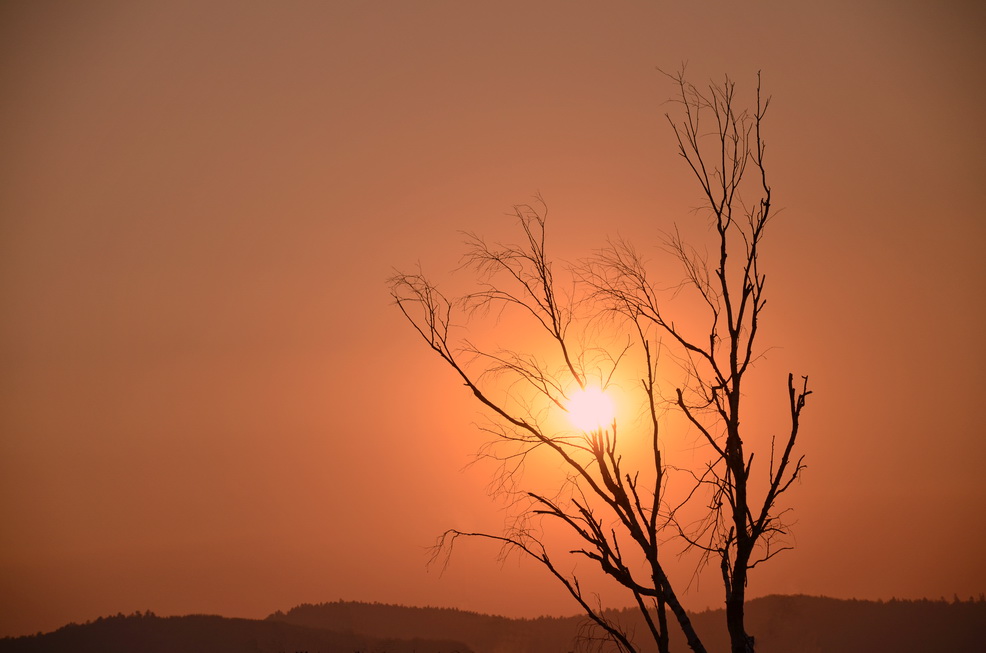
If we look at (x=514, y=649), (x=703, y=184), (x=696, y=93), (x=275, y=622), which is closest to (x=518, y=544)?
(x=703, y=184)

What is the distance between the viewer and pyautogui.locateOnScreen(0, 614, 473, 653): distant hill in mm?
65188

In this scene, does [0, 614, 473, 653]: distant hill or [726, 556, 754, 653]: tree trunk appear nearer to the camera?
[726, 556, 754, 653]: tree trunk

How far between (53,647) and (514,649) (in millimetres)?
36404

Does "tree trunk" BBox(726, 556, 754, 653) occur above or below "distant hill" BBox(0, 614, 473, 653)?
below

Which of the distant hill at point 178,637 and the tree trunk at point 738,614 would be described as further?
the distant hill at point 178,637

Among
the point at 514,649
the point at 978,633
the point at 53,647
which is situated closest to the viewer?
the point at 514,649

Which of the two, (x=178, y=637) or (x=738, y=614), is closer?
(x=738, y=614)

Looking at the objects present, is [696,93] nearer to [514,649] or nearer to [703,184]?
[703,184]

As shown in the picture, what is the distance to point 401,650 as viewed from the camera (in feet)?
187

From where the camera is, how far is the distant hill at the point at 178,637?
6519 centimetres

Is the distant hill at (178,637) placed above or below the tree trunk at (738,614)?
above

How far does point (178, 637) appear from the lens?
69.7 meters

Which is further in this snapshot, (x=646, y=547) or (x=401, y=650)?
(x=401, y=650)

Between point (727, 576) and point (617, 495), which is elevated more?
point (617, 495)
